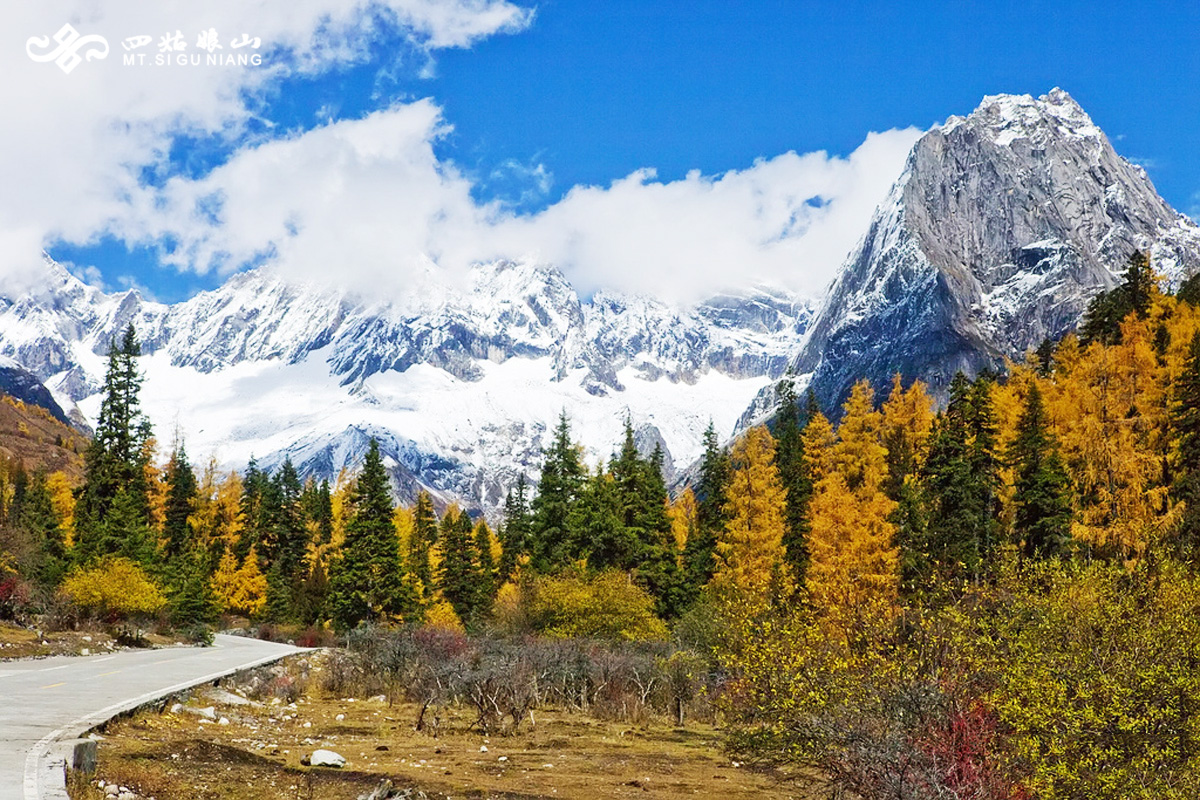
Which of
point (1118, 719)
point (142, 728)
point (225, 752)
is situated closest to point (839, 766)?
point (1118, 719)

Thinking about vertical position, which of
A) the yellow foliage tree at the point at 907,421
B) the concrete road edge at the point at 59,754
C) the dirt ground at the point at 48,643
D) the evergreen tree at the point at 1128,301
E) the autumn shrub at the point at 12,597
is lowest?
the dirt ground at the point at 48,643

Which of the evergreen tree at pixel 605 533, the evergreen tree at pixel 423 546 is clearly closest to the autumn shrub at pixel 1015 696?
the evergreen tree at pixel 605 533

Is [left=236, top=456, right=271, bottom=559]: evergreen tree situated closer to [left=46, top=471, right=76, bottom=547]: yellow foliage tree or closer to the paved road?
[left=46, top=471, right=76, bottom=547]: yellow foliage tree

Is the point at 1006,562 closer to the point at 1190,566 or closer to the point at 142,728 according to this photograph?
the point at 1190,566

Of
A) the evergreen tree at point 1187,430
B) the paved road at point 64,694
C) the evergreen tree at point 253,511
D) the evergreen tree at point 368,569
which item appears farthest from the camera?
the evergreen tree at point 253,511

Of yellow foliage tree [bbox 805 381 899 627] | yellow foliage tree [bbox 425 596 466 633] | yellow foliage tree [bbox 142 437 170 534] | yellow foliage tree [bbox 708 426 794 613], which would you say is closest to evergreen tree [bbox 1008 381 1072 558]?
yellow foliage tree [bbox 805 381 899 627]

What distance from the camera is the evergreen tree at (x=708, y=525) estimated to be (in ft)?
190

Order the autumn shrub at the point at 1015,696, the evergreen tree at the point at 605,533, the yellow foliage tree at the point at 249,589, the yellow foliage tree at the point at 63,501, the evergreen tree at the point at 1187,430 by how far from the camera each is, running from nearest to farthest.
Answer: the autumn shrub at the point at 1015,696 < the evergreen tree at the point at 1187,430 < the evergreen tree at the point at 605,533 < the yellow foliage tree at the point at 249,589 < the yellow foliage tree at the point at 63,501

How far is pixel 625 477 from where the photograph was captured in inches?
2174

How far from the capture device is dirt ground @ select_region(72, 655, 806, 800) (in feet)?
49.2

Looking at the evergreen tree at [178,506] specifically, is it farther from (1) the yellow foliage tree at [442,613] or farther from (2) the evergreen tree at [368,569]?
(1) the yellow foliage tree at [442,613]

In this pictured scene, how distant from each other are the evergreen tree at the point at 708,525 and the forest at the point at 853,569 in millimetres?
313

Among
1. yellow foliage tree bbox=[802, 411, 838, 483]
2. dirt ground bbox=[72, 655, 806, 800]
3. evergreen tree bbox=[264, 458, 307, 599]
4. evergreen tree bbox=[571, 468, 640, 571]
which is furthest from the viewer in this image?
evergreen tree bbox=[264, 458, 307, 599]

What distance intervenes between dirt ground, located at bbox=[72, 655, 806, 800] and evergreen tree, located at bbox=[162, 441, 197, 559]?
4972 cm
